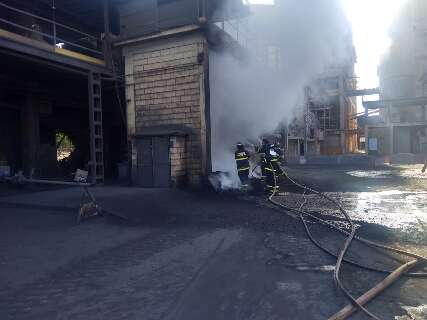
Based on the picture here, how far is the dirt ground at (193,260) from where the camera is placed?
11.0 feet

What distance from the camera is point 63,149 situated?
2619 cm

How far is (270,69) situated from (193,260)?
34.0 ft

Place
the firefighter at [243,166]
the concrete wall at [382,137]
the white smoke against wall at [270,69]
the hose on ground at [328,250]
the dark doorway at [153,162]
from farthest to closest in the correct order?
the concrete wall at [382,137] → the white smoke against wall at [270,69] → the dark doorway at [153,162] → the firefighter at [243,166] → the hose on ground at [328,250]

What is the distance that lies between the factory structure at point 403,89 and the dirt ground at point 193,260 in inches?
759

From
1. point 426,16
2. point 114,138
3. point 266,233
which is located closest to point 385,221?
point 266,233

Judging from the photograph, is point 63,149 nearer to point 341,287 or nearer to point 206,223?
point 206,223

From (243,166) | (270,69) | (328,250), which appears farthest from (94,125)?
(328,250)

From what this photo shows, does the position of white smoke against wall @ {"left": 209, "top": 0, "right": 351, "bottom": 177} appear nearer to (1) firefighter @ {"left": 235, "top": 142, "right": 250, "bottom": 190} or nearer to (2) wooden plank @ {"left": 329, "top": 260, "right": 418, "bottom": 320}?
(1) firefighter @ {"left": 235, "top": 142, "right": 250, "bottom": 190}

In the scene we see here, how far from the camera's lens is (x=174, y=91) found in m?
11.3

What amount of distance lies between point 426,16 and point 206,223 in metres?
30.6

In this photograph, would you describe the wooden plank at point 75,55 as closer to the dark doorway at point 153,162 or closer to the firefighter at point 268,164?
the dark doorway at point 153,162

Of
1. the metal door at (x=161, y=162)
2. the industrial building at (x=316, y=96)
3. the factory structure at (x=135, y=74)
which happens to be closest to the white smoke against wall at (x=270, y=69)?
the industrial building at (x=316, y=96)

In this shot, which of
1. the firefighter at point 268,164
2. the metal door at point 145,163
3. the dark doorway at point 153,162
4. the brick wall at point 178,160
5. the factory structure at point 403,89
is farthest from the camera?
the factory structure at point 403,89

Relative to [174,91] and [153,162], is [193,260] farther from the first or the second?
[174,91]
